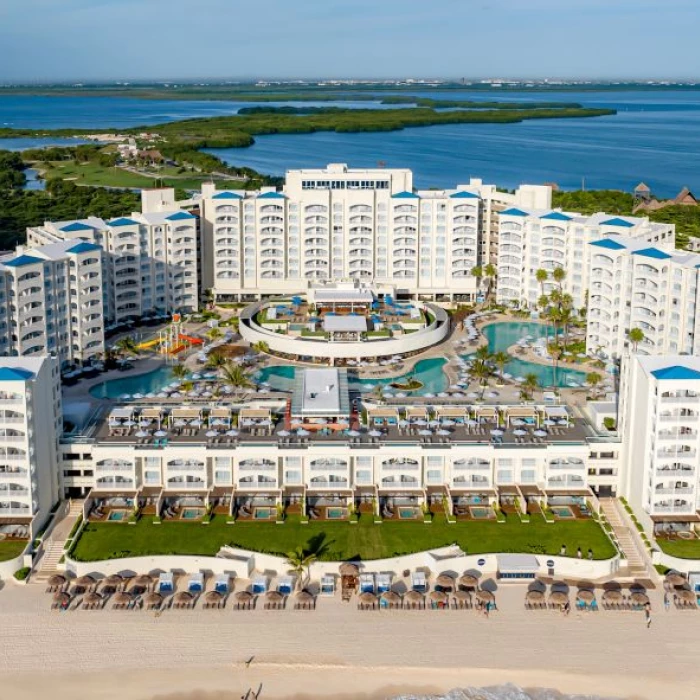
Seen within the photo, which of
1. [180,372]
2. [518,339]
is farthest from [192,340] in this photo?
[518,339]

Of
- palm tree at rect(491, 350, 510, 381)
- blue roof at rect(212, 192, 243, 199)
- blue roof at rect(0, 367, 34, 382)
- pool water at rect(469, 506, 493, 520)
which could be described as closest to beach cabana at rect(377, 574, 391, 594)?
pool water at rect(469, 506, 493, 520)

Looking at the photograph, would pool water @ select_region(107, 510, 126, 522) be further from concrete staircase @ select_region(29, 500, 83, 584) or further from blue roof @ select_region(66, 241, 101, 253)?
blue roof @ select_region(66, 241, 101, 253)

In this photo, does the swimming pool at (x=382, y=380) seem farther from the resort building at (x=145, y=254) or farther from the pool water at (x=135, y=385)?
the resort building at (x=145, y=254)

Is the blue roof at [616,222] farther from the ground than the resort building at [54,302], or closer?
farther from the ground

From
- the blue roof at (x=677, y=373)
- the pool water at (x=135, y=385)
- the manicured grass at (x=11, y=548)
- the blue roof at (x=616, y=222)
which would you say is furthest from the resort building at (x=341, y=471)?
the blue roof at (x=616, y=222)

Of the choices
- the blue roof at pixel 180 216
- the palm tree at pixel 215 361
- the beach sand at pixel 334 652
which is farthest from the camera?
the blue roof at pixel 180 216
